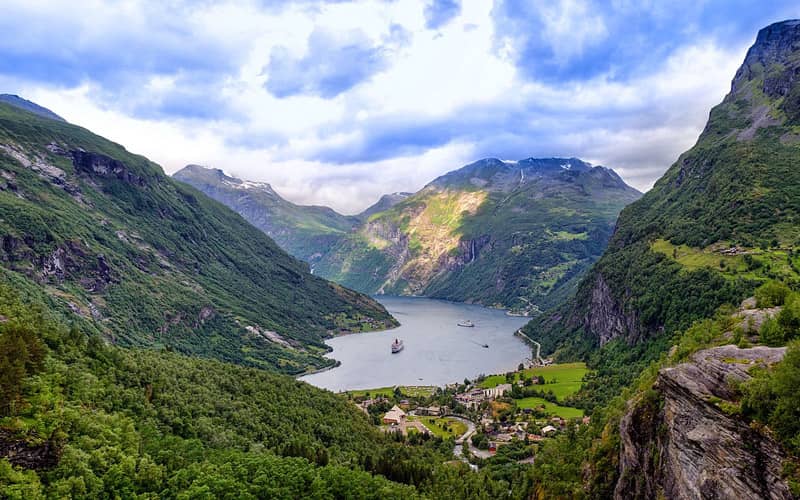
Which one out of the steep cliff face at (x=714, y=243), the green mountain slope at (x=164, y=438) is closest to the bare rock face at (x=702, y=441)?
the green mountain slope at (x=164, y=438)

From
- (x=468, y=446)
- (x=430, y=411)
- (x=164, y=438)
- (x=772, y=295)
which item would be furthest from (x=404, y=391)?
(x=772, y=295)

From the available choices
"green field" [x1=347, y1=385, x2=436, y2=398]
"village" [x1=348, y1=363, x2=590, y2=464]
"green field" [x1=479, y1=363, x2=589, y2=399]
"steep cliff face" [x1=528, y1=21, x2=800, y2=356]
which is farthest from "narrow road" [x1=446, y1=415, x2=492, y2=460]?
"steep cliff face" [x1=528, y1=21, x2=800, y2=356]

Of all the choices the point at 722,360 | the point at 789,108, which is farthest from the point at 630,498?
the point at 789,108

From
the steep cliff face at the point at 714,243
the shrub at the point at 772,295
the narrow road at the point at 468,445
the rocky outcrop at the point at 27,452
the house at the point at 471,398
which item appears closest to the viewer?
the shrub at the point at 772,295

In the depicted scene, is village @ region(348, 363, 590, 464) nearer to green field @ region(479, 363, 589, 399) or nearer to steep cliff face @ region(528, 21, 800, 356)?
green field @ region(479, 363, 589, 399)

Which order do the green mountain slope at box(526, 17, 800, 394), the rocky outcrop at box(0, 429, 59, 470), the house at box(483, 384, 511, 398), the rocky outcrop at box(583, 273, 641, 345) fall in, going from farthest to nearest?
the rocky outcrop at box(583, 273, 641, 345) < the house at box(483, 384, 511, 398) < the green mountain slope at box(526, 17, 800, 394) < the rocky outcrop at box(0, 429, 59, 470)

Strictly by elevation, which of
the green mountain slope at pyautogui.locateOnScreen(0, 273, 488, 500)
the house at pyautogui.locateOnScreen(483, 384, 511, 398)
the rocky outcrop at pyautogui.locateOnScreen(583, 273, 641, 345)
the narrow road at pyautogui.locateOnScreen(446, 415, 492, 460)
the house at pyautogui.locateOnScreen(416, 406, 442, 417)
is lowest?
the house at pyautogui.locateOnScreen(416, 406, 442, 417)

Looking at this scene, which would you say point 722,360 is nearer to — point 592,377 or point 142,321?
point 592,377

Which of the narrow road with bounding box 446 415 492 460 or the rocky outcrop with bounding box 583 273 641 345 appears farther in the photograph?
the rocky outcrop with bounding box 583 273 641 345

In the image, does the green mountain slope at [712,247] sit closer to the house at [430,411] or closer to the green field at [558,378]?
the green field at [558,378]
